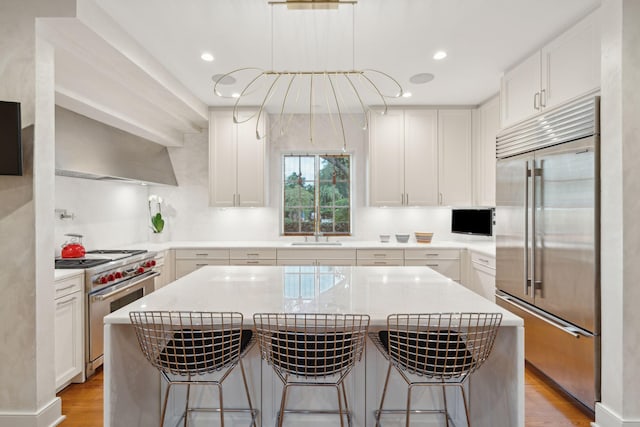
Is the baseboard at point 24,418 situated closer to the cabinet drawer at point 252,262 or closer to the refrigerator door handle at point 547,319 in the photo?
the cabinet drawer at point 252,262

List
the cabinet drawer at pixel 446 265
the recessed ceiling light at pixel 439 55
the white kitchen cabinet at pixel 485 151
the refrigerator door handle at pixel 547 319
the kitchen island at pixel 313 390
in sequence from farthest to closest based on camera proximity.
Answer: the cabinet drawer at pixel 446 265 < the white kitchen cabinet at pixel 485 151 < the recessed ceiling light at pixel 439 55 < the refrigerator door handle at pixel 547 319 < the kitchen island at pixel 313 390

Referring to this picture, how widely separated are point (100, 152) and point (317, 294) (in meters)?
2.43

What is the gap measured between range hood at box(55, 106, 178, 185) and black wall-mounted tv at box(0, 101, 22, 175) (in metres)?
0.67

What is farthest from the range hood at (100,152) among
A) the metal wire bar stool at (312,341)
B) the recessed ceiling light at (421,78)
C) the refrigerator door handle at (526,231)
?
the refrigerator door handle at (526,231)

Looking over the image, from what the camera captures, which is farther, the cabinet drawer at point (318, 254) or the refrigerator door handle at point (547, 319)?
the cabinet drawer at point (318, 254)

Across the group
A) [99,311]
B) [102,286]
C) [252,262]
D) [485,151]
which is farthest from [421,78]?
[99,311]

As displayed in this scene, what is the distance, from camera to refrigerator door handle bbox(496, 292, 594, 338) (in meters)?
2.19

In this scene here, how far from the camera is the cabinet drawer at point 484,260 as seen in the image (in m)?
3.45

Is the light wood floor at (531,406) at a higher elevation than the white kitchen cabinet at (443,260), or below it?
below

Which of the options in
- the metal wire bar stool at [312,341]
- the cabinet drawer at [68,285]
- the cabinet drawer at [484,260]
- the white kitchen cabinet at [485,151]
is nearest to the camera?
the metal wire bar stool at [312,341]

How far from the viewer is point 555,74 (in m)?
2.63

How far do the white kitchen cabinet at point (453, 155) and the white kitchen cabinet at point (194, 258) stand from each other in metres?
2.79

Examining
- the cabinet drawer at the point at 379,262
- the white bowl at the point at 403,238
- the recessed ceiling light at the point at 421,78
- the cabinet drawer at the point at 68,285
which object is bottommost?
the cabinet drawer at the point at 379,262

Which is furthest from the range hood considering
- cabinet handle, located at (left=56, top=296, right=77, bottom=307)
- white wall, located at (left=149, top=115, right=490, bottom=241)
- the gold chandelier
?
the gold chandelier
